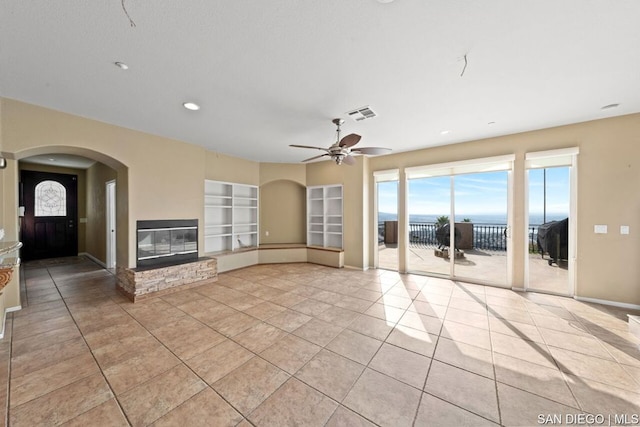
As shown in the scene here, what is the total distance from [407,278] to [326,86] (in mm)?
4093

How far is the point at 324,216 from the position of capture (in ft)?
21.2

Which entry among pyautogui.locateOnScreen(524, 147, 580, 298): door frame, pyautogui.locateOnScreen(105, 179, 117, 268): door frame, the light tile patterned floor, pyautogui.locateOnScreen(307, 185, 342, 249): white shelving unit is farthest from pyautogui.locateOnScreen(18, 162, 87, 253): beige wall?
pyautogui.locateOnScreen(524, 147, 580, 298): door frame

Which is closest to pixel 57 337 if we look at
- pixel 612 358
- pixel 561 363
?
pixel 561 363

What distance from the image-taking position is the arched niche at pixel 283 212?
6809 millimetres

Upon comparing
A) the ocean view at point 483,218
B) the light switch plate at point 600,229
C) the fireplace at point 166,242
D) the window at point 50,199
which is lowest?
the fireplace at point 166,242

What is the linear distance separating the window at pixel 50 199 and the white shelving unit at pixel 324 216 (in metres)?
7.29

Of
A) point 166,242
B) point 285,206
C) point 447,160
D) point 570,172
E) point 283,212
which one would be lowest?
point 166,242

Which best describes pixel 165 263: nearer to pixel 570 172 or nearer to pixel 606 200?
pixel 570 172

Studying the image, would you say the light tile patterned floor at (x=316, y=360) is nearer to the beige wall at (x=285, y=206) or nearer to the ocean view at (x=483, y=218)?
the ocean view at (x=483, y=218)

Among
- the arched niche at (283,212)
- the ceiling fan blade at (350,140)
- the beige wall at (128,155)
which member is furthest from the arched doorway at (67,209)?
the ceiling fan blade at (350,140)

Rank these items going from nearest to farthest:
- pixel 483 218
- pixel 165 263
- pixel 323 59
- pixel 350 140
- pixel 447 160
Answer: pixel 323 59
pixel 350 140
pixel 165 263
pixel 483 218
pixel 447 160

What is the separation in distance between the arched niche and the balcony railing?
2.46 meters

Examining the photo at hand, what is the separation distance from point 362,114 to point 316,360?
3145 mm

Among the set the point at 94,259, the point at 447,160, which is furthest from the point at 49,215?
the point at 447,160
